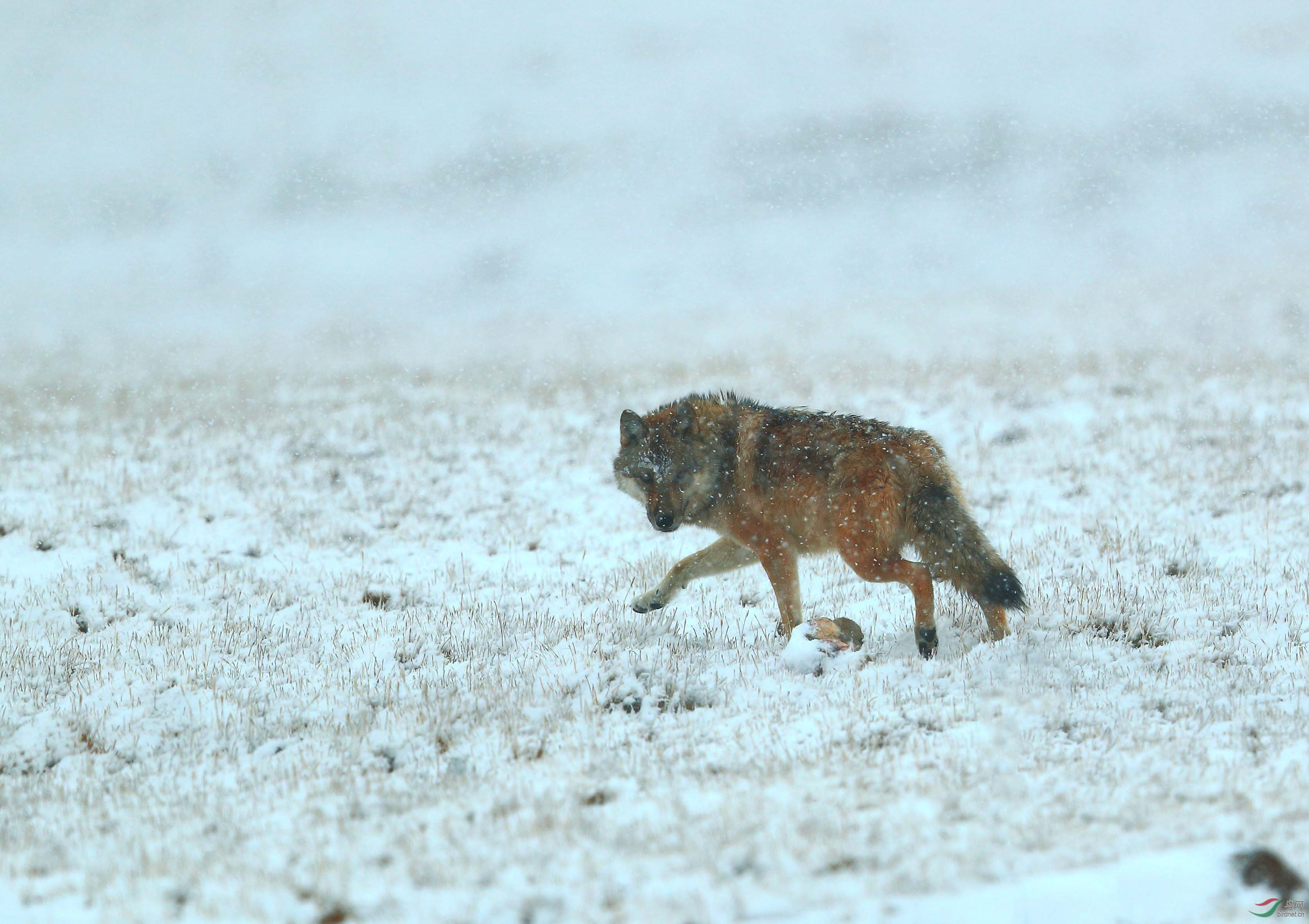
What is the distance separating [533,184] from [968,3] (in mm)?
61118

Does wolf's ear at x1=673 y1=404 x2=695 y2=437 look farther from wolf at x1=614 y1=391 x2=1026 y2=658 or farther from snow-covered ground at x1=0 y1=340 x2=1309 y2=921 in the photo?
snow-covered ground at x1=0 y1=340 x2=1309 y2=921

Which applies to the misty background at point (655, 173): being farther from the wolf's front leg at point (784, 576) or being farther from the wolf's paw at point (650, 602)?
the wolf's front leg at point (784, 576)

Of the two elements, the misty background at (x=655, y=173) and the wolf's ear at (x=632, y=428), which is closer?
the wolf's ear at (x=632, y=428)

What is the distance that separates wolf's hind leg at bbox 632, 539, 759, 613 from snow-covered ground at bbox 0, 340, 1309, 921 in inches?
8.6

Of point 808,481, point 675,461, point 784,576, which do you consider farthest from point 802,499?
point 675,461

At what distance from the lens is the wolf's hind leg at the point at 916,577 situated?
19.4ft

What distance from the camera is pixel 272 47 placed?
100750 millimetres

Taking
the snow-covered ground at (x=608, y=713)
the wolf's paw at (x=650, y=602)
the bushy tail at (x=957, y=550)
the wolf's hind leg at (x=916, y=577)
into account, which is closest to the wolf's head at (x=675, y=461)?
the wolf's paw at (x=650, y=602)

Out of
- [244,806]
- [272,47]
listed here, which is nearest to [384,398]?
[244,806]

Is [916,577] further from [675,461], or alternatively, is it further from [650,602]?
[650,602]

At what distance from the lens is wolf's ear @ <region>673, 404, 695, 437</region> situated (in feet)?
22.8

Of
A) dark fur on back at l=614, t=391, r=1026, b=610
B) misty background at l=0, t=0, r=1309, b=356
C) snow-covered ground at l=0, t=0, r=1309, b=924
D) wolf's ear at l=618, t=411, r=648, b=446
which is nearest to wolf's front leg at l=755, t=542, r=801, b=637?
dark fur on back at l=614, t=391, r=1026, b=610

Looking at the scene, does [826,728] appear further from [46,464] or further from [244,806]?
[46,464]

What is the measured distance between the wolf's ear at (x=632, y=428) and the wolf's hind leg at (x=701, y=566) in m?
1.04
